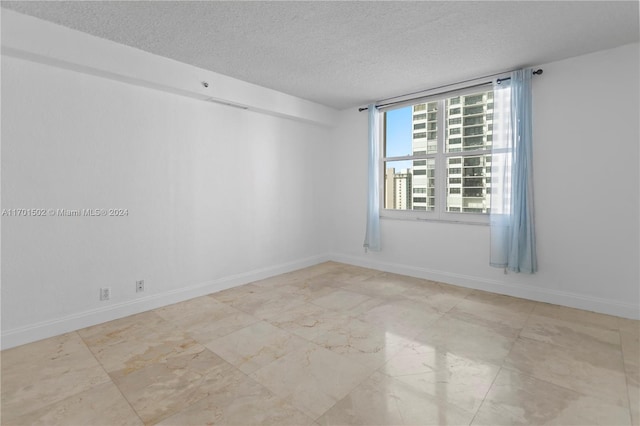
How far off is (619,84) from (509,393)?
→ 3178mm

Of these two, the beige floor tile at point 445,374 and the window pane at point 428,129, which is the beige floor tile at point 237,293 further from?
the window pane at point 428,129

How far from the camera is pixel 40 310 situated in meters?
2.71

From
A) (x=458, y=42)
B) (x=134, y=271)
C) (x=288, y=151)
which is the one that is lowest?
(x=134, y=271)

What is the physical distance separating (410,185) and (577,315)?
2.49m

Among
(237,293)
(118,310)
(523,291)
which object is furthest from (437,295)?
(118,310)

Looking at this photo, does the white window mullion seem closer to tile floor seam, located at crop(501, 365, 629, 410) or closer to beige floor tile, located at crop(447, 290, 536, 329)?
beige floor tile, located at crop(447, 290, 536, 329)

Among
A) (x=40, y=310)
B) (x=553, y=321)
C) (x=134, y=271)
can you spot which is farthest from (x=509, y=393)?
(x=40, y=310)

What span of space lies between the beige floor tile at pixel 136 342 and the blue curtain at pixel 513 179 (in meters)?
3.44

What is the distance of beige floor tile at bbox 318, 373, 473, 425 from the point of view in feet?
5.62

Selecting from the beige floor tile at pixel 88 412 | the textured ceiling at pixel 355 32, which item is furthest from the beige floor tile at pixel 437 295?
the beige floor tile at pixel 88 412

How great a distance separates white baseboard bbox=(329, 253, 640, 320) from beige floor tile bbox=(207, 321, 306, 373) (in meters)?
2.47

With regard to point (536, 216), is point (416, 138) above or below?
A: above

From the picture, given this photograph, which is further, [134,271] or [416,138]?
[416,138]

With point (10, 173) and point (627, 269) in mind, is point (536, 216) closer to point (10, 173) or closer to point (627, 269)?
point (627, 269)
